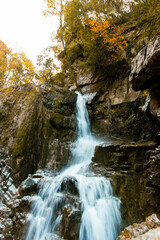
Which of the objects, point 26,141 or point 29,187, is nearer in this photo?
point 29,187

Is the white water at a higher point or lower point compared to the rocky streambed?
lower

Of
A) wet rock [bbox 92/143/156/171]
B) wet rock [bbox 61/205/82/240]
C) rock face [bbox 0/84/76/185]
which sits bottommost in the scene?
wet rock [bbox 61/205/82/240]

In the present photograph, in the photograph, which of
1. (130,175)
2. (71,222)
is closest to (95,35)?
(130,175)

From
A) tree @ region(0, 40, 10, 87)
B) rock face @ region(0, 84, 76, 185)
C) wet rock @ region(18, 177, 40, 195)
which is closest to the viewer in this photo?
wet rock @ region(18, 177, 40, 195)

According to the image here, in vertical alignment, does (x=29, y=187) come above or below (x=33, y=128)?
below

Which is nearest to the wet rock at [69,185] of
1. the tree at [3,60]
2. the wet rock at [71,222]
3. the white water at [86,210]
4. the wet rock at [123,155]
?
the white water at [86,210]

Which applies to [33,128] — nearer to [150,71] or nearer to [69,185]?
[69,185]

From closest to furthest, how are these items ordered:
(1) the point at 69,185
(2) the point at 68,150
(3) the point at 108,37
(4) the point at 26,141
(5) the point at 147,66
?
(5) the point at 147,66 < (1) the point at 69,185 < (4) the point at 26,141 < (2) the point at 68,150 < (3) the point at 108,37

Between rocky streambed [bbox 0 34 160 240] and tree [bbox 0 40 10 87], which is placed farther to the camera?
tree [bbox 0 40 10 87]

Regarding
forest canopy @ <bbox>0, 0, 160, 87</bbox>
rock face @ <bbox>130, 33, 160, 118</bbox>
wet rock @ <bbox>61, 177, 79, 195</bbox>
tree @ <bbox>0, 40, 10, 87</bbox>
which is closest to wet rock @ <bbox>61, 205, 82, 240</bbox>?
wet rock @ <bbox>61, 177, 79, 195</bbox>

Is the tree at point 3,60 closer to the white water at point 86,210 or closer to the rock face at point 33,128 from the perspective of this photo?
the rock face at point 33,128

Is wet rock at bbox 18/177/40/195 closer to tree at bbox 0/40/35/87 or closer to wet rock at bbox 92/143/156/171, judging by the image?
wet rock at bbox 92/143/156/171

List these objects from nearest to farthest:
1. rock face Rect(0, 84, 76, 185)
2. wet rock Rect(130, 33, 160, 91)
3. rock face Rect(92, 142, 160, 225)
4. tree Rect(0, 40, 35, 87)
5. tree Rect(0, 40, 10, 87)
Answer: wet rock Rect(130, 33, 160, 91), rock face Rect(92, 142, 160, 225), rock face Rect(0, 84, 76, 185), tree Rect(0, 40, 35, 87), tree Rect(0, 40, 10, 87)

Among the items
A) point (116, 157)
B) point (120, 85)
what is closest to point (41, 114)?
point (116, 157)
